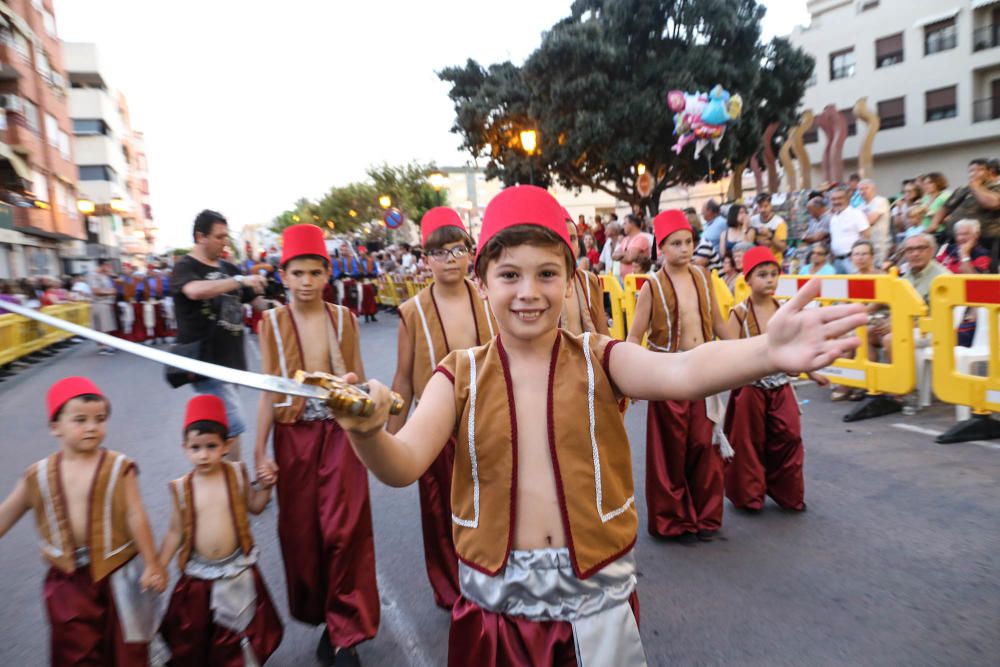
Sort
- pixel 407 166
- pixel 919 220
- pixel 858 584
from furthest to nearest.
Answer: pixel 407 166 < pixel 919 220 < pixel 858 584

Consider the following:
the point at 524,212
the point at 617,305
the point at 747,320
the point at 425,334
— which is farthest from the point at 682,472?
the point at 617,305

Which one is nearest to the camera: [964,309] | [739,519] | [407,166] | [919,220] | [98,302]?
[739,519]

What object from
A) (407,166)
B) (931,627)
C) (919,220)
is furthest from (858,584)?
(407,166)

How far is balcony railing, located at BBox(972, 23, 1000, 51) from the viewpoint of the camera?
1246 inches

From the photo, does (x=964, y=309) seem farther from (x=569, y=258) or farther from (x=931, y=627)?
(x=569, y=258)

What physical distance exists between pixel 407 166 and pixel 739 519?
4461 cm

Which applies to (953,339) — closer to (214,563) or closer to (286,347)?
(286,347)

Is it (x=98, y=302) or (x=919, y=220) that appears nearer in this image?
(x=919, y=220)

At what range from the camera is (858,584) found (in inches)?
139

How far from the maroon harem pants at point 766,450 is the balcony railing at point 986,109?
36413mm

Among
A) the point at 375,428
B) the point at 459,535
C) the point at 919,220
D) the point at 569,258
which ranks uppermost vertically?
the point at 919,220

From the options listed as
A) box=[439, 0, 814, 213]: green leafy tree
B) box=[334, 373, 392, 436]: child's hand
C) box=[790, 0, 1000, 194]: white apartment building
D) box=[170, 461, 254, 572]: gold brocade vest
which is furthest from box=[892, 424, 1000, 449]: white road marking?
box=[790, 0, 1000, 194]: white apartment building

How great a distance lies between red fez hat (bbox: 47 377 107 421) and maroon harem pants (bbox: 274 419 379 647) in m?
0.84

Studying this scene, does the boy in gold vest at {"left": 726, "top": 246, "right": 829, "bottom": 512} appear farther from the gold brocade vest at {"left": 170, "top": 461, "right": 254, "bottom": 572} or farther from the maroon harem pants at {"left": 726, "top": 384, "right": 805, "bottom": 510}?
the gold brocade vest at {"left": 170, "top": 461, "right": 254, "bottom": 572}
